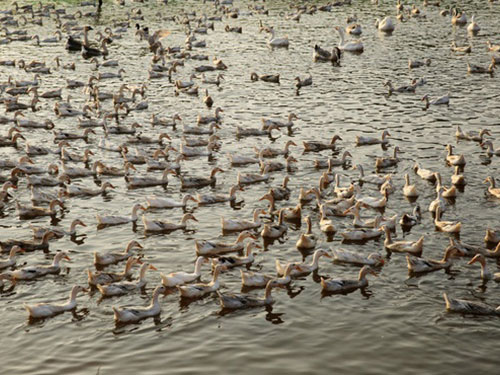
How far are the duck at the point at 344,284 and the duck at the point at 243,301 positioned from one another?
1.72m

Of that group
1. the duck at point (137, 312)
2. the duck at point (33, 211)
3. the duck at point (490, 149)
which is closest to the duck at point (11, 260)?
the duck at point (33, 211)

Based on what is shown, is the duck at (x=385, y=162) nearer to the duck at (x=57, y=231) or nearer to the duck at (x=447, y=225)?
the duck at (x=447, y=225)

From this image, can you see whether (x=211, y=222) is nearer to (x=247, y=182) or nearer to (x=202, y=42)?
(x=247, y=182)

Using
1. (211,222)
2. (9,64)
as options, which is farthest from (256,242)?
(9,64)

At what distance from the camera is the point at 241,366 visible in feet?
59.7

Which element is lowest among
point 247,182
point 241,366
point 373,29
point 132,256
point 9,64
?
point 241,366

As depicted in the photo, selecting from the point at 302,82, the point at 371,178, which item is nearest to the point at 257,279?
the point at 371,178

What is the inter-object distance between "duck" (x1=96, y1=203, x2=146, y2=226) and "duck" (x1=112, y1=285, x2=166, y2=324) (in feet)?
23.3

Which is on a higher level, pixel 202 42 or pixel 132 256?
pixel 202 42

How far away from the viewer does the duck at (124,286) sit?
21.4 meters

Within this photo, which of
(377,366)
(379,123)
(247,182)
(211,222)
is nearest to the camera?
(377,366)

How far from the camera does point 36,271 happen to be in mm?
22594

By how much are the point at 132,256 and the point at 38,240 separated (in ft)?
11.9

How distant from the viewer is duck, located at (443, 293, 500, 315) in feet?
65.4
